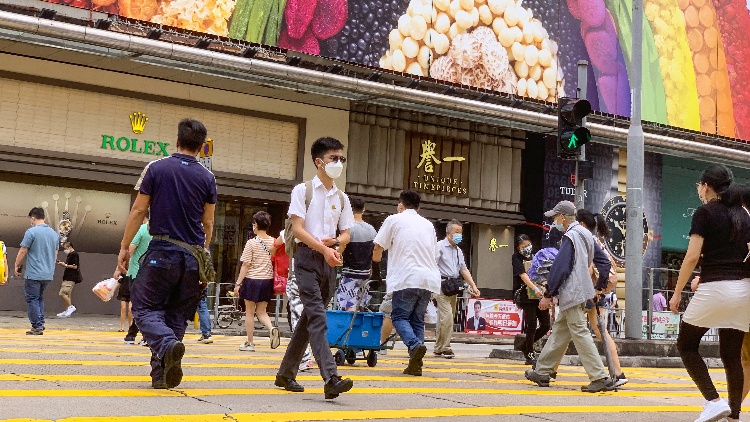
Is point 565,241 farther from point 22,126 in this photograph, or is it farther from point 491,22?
point 491,22

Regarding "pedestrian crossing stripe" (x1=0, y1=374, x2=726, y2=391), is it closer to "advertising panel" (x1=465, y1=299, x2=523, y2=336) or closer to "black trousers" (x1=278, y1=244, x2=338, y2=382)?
"black trousers" (x1=278, y1=244, x2=338, y2=382)

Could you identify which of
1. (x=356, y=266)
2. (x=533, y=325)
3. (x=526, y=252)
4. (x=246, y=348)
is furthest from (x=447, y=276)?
(x=246, y=348)

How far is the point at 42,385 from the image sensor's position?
269 inches

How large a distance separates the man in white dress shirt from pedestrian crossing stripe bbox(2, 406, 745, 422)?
58cm

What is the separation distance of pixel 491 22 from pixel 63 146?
11.1 metres

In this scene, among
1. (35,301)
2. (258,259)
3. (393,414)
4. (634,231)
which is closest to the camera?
(393,414)

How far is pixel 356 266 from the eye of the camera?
11117mm

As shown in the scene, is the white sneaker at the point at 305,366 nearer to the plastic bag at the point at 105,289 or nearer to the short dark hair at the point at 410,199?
the short dark hair at the point at 410,199

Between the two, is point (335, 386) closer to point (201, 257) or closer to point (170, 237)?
point (201, 257)

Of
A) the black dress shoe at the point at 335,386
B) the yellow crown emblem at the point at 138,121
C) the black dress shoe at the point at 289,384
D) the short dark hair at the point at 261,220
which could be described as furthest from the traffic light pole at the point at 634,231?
the yellow crown emblem at the point at 138,121

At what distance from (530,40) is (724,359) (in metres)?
20.1

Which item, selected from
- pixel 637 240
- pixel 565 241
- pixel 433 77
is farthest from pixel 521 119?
pixel 565 241

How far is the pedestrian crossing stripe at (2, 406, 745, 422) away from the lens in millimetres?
5637

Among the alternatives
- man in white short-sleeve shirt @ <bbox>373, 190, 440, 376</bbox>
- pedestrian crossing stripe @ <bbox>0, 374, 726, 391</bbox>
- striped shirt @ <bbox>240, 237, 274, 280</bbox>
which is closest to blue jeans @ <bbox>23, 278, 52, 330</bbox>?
striped shirt @ <bbox>240, 237, 274, 280</bbox>
